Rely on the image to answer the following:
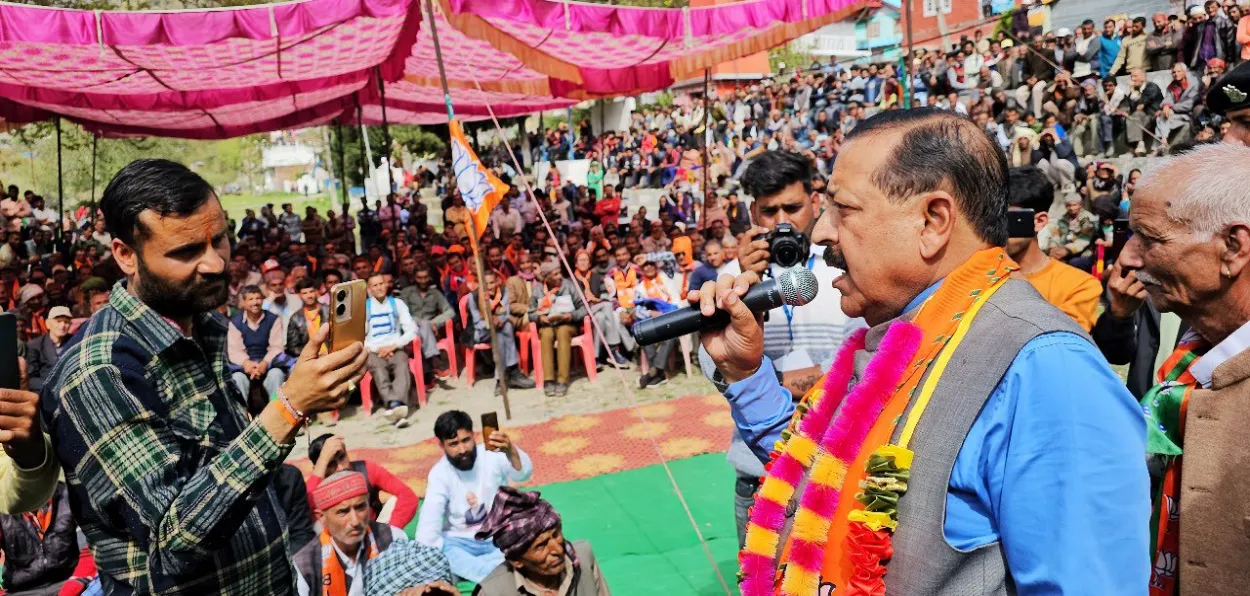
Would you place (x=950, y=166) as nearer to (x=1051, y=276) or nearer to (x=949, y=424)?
(x=949, y=424)

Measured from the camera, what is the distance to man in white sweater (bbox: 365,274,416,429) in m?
7.43

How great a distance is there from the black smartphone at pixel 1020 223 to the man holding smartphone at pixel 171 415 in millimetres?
2115

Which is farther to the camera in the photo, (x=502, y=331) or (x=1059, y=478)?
(x=502, y=331)

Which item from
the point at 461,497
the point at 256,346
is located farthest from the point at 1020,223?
the point at 256,346

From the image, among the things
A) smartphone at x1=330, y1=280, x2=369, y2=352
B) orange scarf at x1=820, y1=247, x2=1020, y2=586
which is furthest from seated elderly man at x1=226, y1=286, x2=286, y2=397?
orange scarf at x1=820, y1=247, x2=1020, y2=586

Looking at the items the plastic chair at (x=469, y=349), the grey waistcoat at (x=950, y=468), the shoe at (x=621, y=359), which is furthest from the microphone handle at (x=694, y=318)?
the shoe at (x=621, y=359)

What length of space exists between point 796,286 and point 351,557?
107 inches

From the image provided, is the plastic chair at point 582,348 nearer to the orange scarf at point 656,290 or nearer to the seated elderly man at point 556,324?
the seated elderly man at point 556,324

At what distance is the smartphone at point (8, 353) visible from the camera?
5.80ft

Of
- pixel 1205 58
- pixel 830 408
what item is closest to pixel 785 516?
pixel 830 408

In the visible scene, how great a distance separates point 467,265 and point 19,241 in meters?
8.13

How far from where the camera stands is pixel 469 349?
8.23 meters

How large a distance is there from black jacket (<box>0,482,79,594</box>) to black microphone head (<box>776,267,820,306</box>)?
147 inches

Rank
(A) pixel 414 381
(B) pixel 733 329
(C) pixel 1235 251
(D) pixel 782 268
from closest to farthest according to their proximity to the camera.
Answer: (C) pixel 1235 251
(B) pixel 733 329
(D) pixel 782 268
(A) pixel 414 381
